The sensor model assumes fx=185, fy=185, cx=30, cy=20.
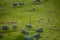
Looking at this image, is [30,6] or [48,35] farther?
[30,6]

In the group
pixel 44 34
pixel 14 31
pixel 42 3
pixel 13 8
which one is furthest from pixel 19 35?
pixel 42 3

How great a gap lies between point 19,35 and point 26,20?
1.69m

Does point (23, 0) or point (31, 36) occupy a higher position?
point (23, 0)

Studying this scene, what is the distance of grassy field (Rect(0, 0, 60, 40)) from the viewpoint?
402 inches

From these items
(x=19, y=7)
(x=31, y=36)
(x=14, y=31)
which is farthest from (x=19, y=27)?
(x=19, y=7)

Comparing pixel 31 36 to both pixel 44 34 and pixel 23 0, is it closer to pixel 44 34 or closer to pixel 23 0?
pixel 44 34

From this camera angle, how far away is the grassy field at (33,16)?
1021cm

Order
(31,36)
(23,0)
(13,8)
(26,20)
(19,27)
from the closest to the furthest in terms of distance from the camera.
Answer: (31,36), (19,27), (26,20), (13,8), (23,0)

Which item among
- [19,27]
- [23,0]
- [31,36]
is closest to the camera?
[31,36]

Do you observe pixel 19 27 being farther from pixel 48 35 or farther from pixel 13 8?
pixel 13 8

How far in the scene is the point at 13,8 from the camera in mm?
13328

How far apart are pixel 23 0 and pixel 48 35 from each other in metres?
5.32

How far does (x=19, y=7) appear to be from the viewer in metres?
13.5

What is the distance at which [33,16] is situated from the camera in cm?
1198
